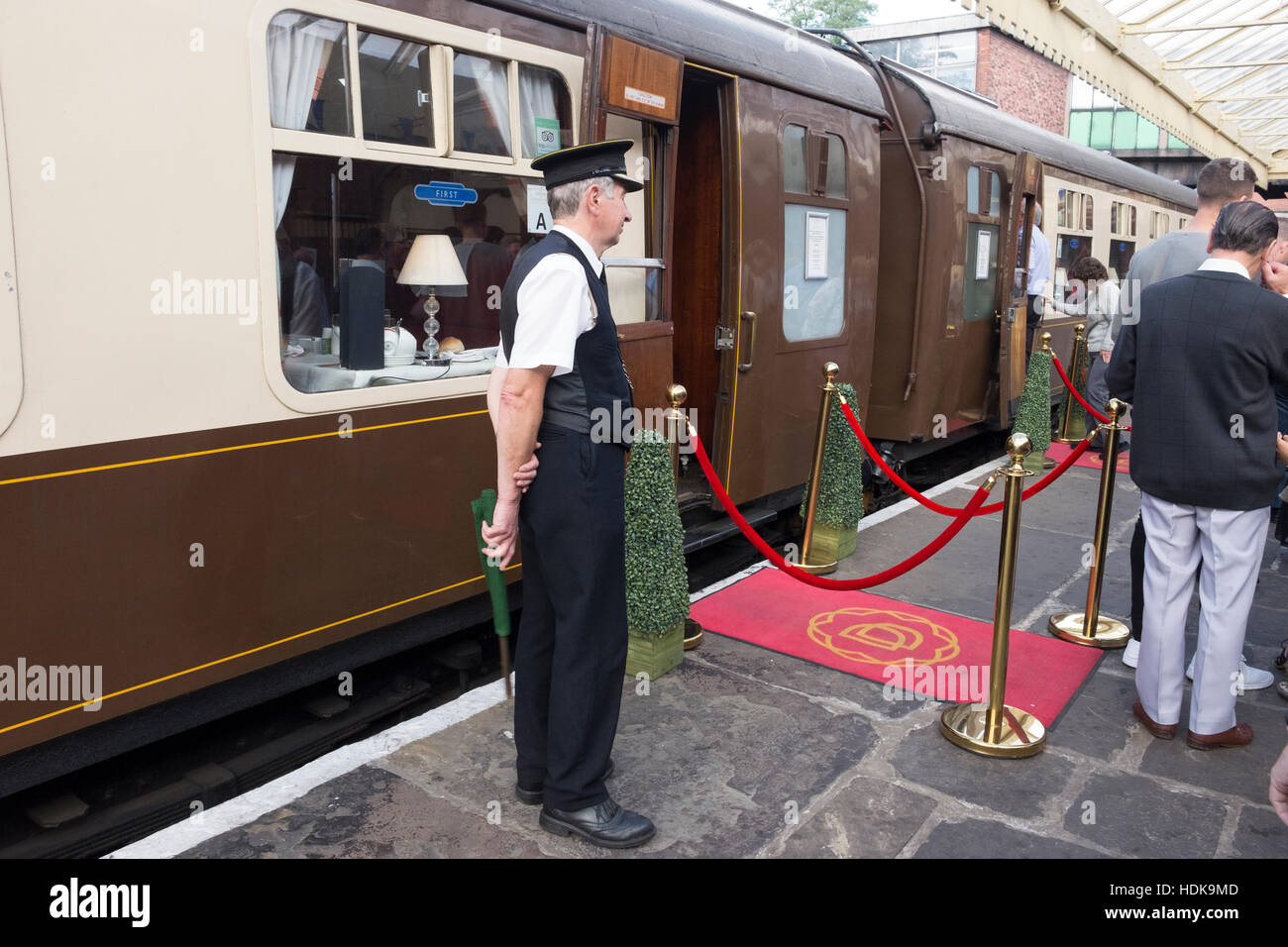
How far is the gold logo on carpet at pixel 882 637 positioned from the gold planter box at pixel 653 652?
81 centimetres

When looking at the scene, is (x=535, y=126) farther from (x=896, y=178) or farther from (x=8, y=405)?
(x=896, y=178)

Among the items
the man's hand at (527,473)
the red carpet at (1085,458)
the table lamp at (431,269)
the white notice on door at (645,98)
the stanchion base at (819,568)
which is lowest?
the stanchion base at (819,568)

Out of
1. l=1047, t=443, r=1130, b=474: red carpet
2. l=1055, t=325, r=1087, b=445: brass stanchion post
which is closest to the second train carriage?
l=1047, t=443, r=1130, b=474: red carpet

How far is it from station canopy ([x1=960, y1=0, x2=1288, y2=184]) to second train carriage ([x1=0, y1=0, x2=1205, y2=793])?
4.31m

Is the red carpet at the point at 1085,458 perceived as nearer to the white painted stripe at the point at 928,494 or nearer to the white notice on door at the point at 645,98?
the white painted stripe at the point at 928,494

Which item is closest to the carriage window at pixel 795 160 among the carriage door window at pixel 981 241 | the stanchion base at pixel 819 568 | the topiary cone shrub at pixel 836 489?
the topiary cone shrub at pixel 836 489

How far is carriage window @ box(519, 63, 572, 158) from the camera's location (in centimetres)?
414

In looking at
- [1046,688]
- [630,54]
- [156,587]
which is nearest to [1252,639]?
[1046,688]

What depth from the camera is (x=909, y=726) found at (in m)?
3.94

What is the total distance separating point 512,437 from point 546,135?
2.00 metres

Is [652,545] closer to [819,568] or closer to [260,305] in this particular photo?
[260,305]

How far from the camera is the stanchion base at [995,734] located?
146 inches

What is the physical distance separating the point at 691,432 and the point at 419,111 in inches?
67.0

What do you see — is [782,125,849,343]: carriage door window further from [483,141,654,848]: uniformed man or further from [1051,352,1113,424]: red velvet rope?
[483,141,654,848]: uniformed man
